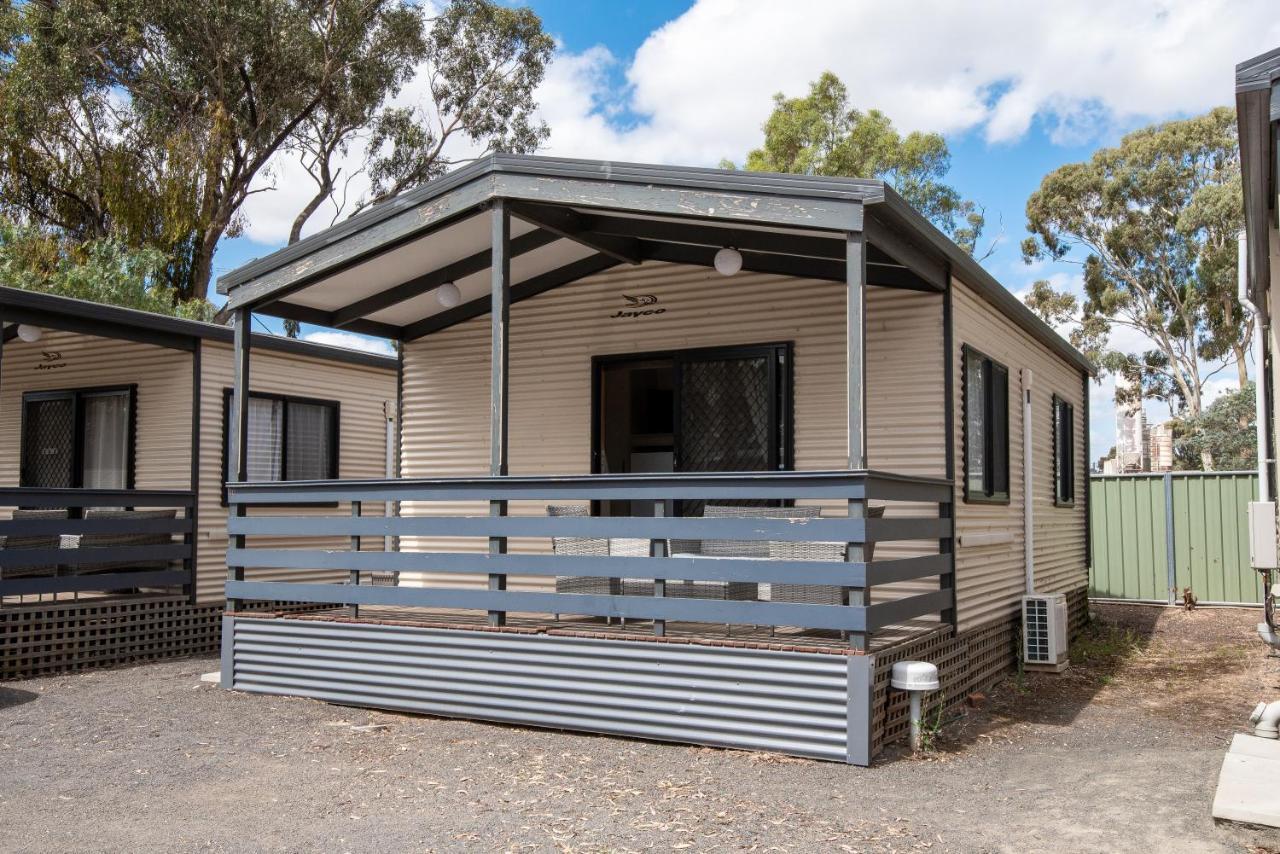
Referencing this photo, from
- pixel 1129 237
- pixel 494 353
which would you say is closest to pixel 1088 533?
pixel 494 353

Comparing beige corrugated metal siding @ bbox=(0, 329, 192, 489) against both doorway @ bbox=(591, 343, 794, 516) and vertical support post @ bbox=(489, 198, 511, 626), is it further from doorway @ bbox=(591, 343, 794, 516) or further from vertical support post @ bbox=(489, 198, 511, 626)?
vertical support post @ bbox=(489, 198, 511, 626)

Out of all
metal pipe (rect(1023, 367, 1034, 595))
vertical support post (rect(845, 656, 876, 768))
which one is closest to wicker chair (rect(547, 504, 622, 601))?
vertical support post (rect(845, 656, 876, 768))

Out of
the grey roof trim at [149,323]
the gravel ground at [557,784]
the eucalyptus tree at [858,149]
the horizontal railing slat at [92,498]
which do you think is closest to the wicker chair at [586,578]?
the gravel ground at [557,784]

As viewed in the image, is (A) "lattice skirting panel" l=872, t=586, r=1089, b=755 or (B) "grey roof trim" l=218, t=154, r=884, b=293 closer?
(A) "lattice skirting panel" l=872, t=586, r=1089, b=755

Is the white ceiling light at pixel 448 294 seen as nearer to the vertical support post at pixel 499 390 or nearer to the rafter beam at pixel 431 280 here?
the rafter beam at pixel 431 280

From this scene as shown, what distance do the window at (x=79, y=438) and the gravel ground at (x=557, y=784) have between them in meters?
3.63

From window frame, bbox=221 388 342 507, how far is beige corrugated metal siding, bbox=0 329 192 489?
12.8 inches

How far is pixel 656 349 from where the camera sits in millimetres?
7910

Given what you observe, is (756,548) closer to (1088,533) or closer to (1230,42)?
(1088,533)

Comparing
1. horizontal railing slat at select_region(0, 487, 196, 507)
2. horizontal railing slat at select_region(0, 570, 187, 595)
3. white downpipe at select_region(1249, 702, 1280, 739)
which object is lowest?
white downpipe at select_region(1249, 702, 1280, 739)

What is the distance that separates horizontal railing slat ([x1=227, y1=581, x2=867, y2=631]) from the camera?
5317mm

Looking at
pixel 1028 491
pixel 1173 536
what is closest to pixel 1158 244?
pixel 1173 536

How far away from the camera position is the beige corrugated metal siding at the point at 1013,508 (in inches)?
282

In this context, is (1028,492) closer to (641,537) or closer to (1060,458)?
(1060,458)
